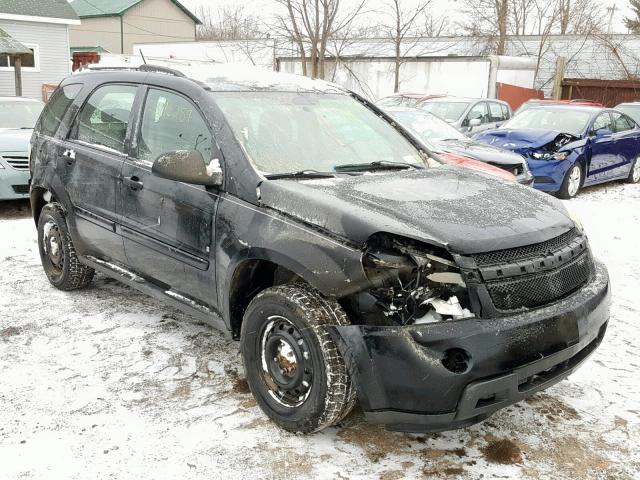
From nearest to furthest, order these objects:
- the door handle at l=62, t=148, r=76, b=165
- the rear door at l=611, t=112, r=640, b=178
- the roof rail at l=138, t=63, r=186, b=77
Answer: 1. the roof rail at l=138, t=63, r=186, b=77
2. the door handle at l=62, t=148, r=76, b=165
3. the rear door at l=611, t=112, r=640, b=178

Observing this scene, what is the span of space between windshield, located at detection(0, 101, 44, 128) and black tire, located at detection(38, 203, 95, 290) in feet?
16.7

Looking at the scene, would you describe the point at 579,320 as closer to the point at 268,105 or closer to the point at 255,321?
the point at 255,321

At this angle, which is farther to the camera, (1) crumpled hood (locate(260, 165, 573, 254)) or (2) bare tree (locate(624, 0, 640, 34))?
(2) bare tree (locate(624, 0, 640, 34))

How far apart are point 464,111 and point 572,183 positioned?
360 cm

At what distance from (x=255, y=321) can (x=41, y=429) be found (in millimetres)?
1219

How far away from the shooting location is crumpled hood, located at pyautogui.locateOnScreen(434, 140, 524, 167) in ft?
28.7

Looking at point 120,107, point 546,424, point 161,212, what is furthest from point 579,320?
point 120,107

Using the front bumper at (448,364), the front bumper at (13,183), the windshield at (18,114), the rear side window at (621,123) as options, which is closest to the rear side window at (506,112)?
the rear side window at (621,123)

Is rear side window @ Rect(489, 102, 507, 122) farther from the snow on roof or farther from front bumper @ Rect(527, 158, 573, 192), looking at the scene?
the snow on roof

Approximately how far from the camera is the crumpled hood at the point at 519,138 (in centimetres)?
1007

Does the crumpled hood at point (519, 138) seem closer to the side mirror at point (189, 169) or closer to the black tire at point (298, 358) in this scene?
the side mirror at point (189, 169)

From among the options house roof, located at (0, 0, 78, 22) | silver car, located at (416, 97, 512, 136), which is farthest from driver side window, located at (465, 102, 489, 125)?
house roof, located at (0, 0, 78, 22)

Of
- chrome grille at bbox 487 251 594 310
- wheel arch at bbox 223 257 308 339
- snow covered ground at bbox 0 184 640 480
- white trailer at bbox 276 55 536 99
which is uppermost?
white trailer at bbox 276 55 536 99

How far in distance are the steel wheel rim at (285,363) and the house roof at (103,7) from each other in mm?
46592
